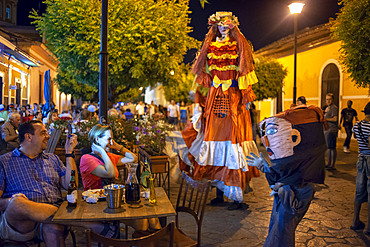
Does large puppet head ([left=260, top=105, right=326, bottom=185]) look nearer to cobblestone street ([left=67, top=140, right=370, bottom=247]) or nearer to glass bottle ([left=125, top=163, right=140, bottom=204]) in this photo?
glass bottle ([left=125, top=163, right=140, bottom=204])

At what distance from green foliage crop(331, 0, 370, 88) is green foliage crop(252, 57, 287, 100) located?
882cm

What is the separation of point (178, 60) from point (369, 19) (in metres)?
4.93

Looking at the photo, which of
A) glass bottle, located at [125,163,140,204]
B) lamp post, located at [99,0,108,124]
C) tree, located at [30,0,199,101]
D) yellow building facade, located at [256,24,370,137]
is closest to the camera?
glass bottle, located at [125,163,140,204]

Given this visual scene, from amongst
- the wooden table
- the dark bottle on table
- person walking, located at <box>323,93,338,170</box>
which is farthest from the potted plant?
person walking, located at <box>323,93,338,170</box>

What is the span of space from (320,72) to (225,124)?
16007mm

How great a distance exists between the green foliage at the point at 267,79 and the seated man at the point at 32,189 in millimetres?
15170

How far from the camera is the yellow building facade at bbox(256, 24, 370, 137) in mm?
17578

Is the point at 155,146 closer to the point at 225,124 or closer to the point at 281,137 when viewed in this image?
the point at 225,124

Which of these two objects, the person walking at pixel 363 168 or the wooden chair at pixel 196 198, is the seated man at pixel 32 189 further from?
the person walking at pixel 363 168

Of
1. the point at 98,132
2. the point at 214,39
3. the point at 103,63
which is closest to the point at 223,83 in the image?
the point at 214,39

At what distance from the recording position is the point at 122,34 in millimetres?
9461

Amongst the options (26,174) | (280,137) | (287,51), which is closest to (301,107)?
(280,137)

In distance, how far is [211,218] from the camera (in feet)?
18.4

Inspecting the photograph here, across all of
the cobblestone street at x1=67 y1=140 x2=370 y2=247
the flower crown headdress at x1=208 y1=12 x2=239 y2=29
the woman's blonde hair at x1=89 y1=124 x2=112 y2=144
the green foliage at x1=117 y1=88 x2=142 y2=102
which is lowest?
the cobblestone street at x1=67 y1=140 x2=370 y2=247
